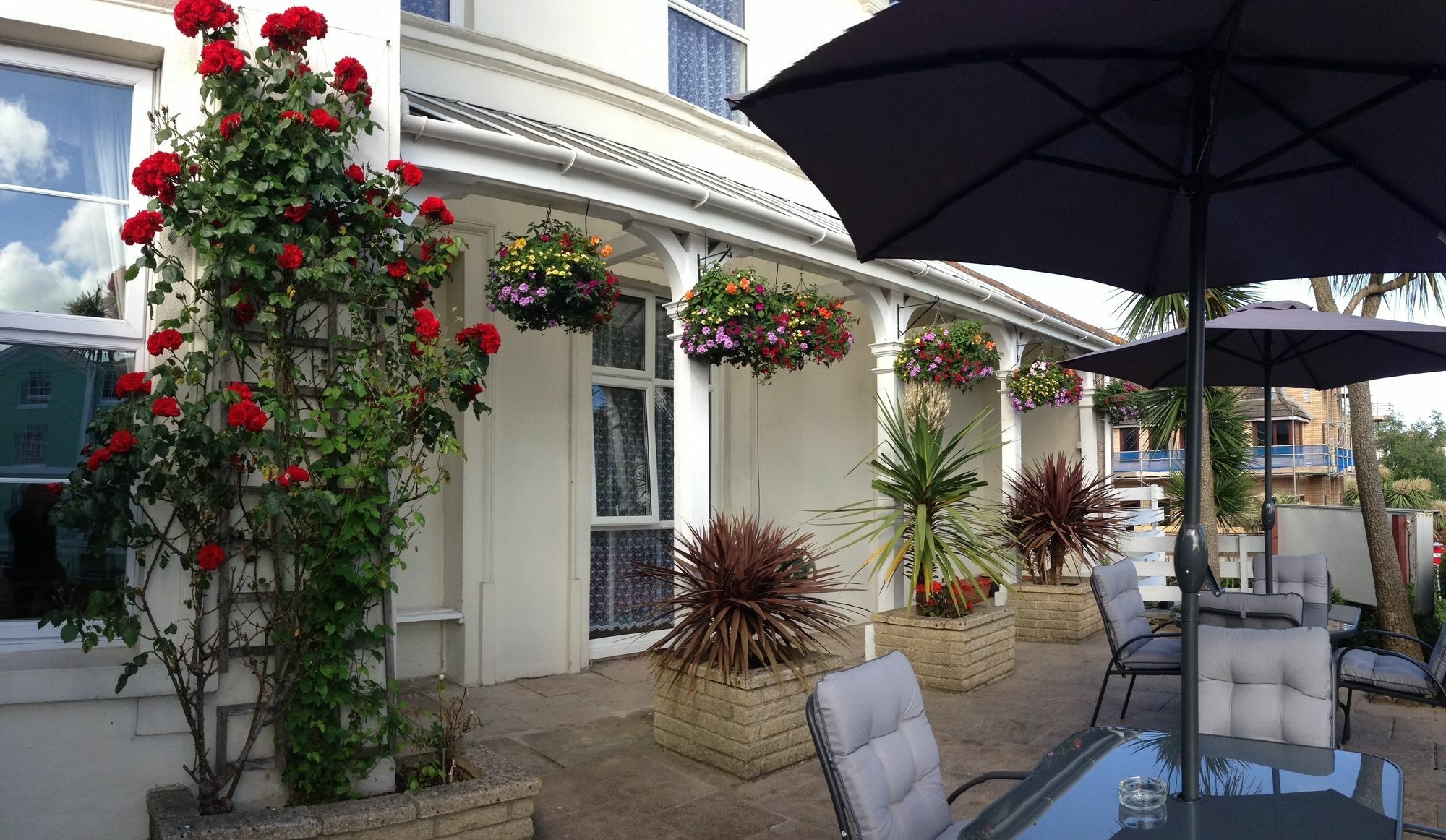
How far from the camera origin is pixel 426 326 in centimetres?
334

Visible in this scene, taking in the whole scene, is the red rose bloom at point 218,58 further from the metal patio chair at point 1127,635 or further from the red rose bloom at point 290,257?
the metal patio chair at point 1127,635

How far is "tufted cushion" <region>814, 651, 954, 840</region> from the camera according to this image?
83.2 inches

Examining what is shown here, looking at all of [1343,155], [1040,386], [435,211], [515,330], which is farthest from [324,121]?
[1040,386]

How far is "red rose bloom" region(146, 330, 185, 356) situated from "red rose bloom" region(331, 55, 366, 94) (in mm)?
1071

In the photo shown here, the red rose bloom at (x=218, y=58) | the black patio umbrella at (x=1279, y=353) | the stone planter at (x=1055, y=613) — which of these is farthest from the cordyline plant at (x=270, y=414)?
the stone planter at (x=1055, y=613)

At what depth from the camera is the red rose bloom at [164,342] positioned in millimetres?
2959

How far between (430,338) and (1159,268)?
2.62 meters

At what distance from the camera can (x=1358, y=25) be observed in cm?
181

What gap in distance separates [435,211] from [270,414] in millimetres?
972

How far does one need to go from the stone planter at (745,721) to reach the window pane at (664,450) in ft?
8.18

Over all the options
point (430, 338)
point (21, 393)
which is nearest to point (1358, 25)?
point (430, 338)

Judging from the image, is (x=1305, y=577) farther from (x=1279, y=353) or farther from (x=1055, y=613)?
(x=1055, y=613)

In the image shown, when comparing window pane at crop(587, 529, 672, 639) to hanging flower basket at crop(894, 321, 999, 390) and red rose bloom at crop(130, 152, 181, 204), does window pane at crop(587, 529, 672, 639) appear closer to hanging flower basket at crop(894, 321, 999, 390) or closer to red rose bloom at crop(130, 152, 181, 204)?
hanging flower basket at crop(894, 321, 999, 390)

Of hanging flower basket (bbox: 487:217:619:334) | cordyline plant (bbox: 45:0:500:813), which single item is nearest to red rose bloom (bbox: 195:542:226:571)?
cordyline plant (bbox: 45:0:500:813)
